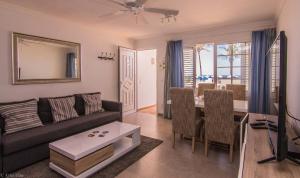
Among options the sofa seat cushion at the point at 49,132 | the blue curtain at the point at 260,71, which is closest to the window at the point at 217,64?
the blue curtain at the point at 260,71

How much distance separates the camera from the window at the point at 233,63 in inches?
172

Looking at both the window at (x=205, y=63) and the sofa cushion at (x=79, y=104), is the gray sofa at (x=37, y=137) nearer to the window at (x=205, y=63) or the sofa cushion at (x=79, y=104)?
the sofa cushion at (x=79, y=104)

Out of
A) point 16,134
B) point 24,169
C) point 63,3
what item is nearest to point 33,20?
point 63,3

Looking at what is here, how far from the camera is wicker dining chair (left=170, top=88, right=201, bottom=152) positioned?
2895 millimetres

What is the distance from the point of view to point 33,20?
3.29 meters

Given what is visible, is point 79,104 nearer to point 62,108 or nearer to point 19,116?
point 62,108

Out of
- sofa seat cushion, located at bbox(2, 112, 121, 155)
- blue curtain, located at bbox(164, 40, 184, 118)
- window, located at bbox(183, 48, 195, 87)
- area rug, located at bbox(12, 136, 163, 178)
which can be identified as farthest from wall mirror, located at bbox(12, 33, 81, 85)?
window, located at bbox(183, 48, 195, 87)

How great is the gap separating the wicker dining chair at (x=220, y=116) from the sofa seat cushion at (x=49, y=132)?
2046 mm

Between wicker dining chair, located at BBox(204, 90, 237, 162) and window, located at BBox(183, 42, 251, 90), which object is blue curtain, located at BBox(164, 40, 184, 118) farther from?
wicker dining chair, located at BBox(204, 90, 237, 162)

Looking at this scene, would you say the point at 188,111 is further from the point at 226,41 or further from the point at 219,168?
the point at 226,41

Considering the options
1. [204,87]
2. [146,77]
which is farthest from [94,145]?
[146,77]

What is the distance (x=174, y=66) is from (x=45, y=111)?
3340mm

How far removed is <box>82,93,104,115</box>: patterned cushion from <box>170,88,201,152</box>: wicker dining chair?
5.92ft

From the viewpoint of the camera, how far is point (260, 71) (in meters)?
3.94
